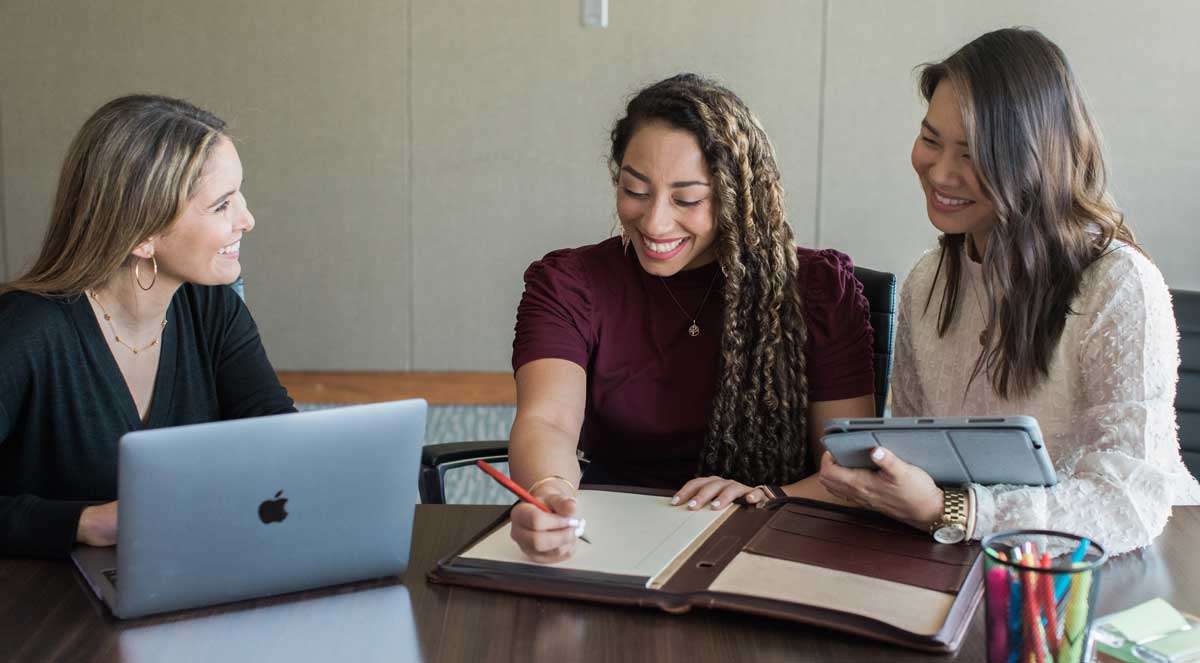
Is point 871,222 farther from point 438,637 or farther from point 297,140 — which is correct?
point 438,637

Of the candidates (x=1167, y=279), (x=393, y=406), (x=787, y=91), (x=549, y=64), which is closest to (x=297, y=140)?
(x=549, y=64)

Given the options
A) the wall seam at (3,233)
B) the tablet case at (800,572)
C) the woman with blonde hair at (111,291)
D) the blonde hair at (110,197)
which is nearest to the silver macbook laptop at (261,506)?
the tablet case at (800,572)

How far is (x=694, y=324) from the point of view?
1835 mm

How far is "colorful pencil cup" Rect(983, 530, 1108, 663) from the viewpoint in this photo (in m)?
0.95

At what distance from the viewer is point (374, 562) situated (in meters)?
1.21

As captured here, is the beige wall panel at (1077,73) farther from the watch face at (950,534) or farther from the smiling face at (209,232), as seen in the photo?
the watch face at (950,534)

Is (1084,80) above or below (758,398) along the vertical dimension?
above

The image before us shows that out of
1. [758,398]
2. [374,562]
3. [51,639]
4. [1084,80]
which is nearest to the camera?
[51,639]

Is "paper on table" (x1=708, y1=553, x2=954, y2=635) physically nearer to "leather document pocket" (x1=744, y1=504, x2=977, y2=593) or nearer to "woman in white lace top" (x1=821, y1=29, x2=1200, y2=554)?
"leather document pocket" (x1=744, y1=504, x2=977, y2=593)

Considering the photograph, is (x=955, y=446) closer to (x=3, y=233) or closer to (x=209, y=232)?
(x=209, y=232)

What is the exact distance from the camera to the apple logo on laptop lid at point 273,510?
1.13 m

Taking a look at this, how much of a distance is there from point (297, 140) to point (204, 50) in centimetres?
38

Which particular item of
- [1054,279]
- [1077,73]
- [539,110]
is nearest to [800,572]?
[1054,279]

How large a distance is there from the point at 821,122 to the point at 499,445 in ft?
6.44
